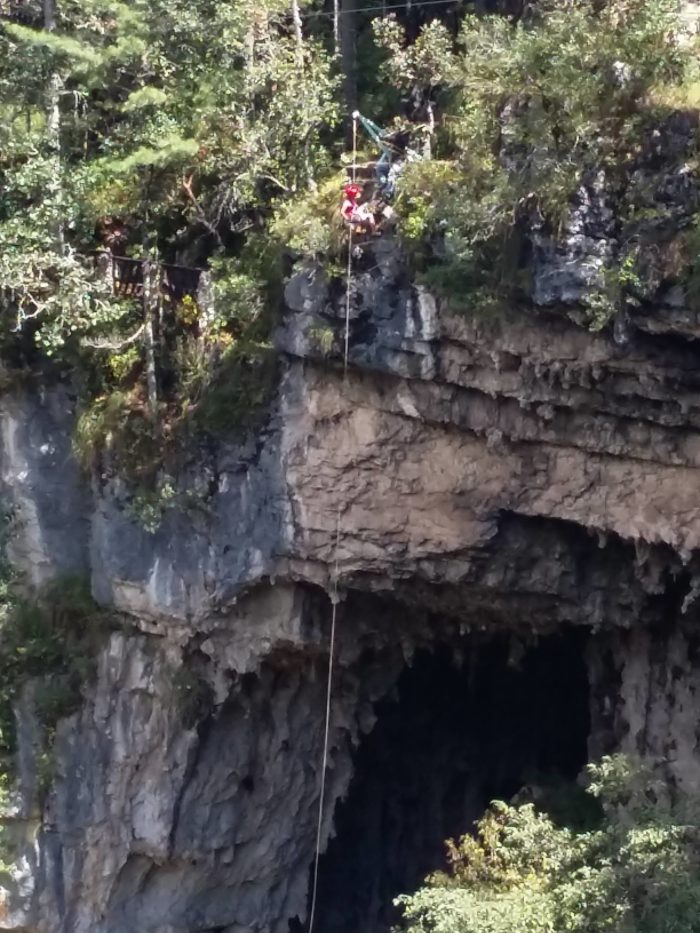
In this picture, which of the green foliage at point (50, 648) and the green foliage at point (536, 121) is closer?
the green foliage at point (536, 121)

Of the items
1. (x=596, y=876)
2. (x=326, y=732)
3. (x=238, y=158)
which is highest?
(x=238, y=158)

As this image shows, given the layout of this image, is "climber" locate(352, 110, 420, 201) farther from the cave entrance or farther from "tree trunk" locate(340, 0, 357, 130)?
the cave entrance

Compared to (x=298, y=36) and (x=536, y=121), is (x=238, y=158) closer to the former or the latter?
(x=298, y=36)

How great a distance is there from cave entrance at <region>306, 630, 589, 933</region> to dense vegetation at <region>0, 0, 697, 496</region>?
435cm

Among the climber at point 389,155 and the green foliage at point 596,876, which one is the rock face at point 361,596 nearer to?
the climber at point 389,155

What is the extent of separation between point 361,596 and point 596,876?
12.7 ft

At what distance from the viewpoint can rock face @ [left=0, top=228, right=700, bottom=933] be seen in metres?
10.0

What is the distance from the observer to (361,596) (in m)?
11.7

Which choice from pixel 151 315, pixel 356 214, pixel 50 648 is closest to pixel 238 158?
pixel 356 214

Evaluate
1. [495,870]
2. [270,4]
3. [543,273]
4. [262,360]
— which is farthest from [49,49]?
[495,870]

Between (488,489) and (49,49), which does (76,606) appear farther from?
(49,49)

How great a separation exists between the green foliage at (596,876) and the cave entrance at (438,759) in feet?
12.8

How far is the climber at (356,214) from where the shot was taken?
9984mm

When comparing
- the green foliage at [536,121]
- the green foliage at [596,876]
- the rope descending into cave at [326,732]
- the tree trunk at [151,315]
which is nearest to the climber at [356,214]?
the green foliage at [536,121]
